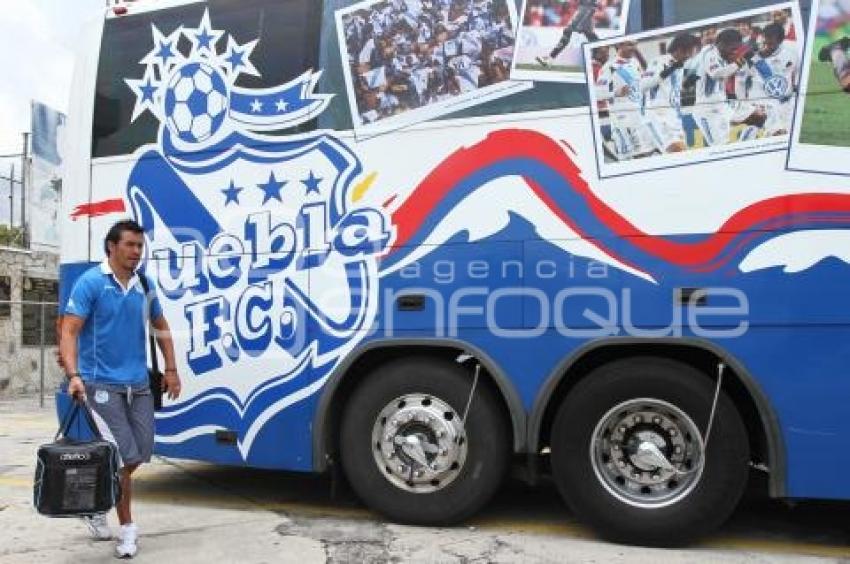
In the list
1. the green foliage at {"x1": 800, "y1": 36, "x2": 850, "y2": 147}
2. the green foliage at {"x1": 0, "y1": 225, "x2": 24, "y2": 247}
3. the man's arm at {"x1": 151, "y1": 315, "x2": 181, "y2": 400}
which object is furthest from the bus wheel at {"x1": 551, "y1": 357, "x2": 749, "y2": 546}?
the green foliage at {"x1": 0, "y1": 225, "x2": 24, "y2": 247}

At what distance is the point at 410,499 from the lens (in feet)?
18.5

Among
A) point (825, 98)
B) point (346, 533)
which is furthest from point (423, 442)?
point (825, 98)

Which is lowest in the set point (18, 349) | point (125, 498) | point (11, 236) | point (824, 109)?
point (125, 498)

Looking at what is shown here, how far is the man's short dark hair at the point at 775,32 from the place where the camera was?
492 centimetres

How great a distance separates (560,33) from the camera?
538cm

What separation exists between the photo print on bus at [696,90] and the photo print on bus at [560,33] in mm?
80

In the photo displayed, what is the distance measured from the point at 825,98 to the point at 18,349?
13759 mm

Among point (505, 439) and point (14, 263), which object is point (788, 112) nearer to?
point (505, 439)

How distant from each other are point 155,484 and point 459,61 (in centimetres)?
409

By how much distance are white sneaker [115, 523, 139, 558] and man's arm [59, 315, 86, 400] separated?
840 millimetres

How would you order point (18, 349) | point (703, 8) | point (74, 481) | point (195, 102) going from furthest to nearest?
point (18, 349), point (195, 102), point (703, 8), point (74, 481)

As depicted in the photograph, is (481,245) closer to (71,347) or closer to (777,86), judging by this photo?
(777,86)

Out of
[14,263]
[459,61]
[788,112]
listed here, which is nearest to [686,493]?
[788,112]

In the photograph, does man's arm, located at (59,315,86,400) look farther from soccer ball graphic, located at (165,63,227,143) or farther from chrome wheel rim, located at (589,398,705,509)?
chrome wheel rim, located at (589,398,705,509)
